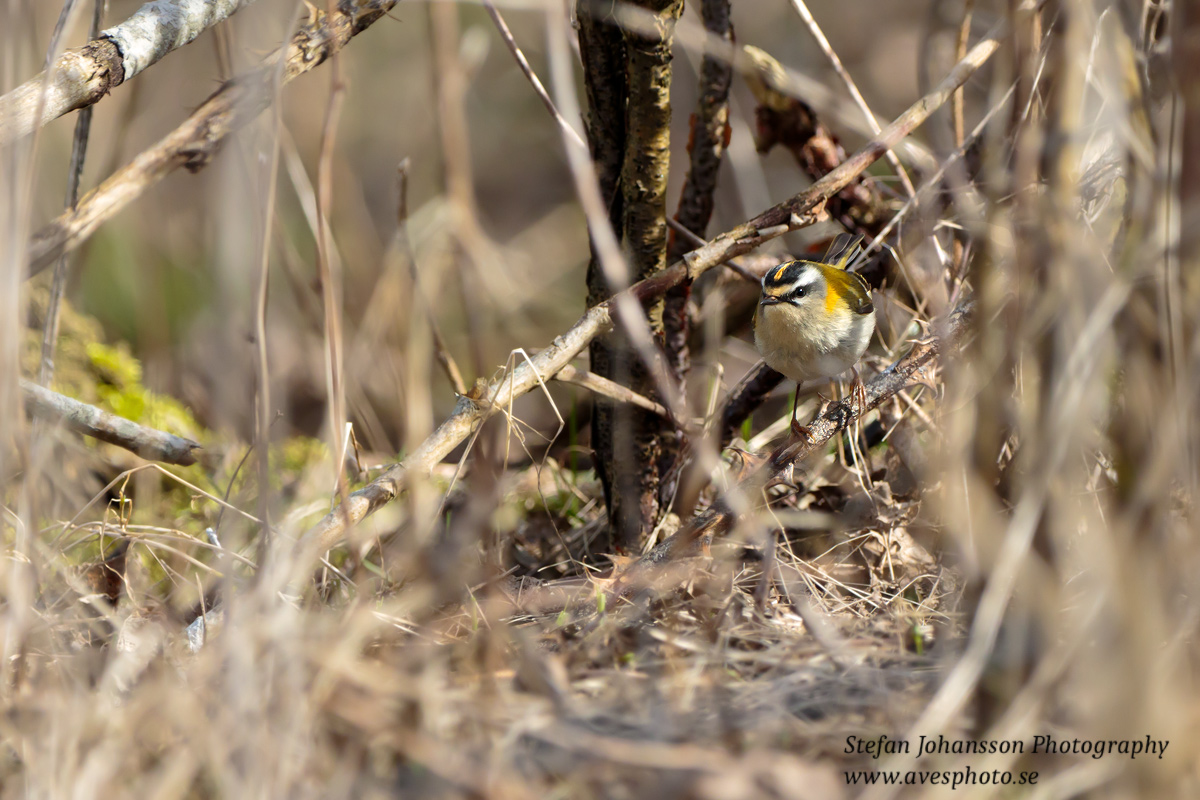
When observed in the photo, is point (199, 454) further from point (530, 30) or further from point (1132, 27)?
point (530, 30)

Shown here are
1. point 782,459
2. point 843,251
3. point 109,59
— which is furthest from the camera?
point 843,251

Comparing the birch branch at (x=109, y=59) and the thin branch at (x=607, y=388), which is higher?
the birch branch at (x=109, y=59)

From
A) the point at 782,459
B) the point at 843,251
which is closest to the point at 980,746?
the point at 782,459

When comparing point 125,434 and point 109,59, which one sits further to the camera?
point 125,434

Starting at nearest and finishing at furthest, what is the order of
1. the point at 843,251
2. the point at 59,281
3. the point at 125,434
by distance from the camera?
the point at 125,434 < the point at 59,281 < the point at 843,251

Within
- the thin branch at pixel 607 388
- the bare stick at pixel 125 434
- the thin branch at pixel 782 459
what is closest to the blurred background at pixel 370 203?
the bare stick at pixel 125 434

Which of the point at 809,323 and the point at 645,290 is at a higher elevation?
the point at 645,290

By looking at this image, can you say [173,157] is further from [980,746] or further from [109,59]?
[980,746]

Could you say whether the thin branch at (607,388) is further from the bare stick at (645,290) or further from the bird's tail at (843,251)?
the bird's tail at (843,251)

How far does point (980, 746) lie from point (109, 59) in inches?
101

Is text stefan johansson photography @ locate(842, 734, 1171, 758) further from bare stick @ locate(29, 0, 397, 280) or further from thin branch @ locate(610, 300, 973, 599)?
bare stick @ locate(29, 0, 397, 280)

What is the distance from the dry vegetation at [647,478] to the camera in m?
1.50

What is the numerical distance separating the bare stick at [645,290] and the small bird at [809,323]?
1.37 ft

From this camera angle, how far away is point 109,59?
2227 mm
